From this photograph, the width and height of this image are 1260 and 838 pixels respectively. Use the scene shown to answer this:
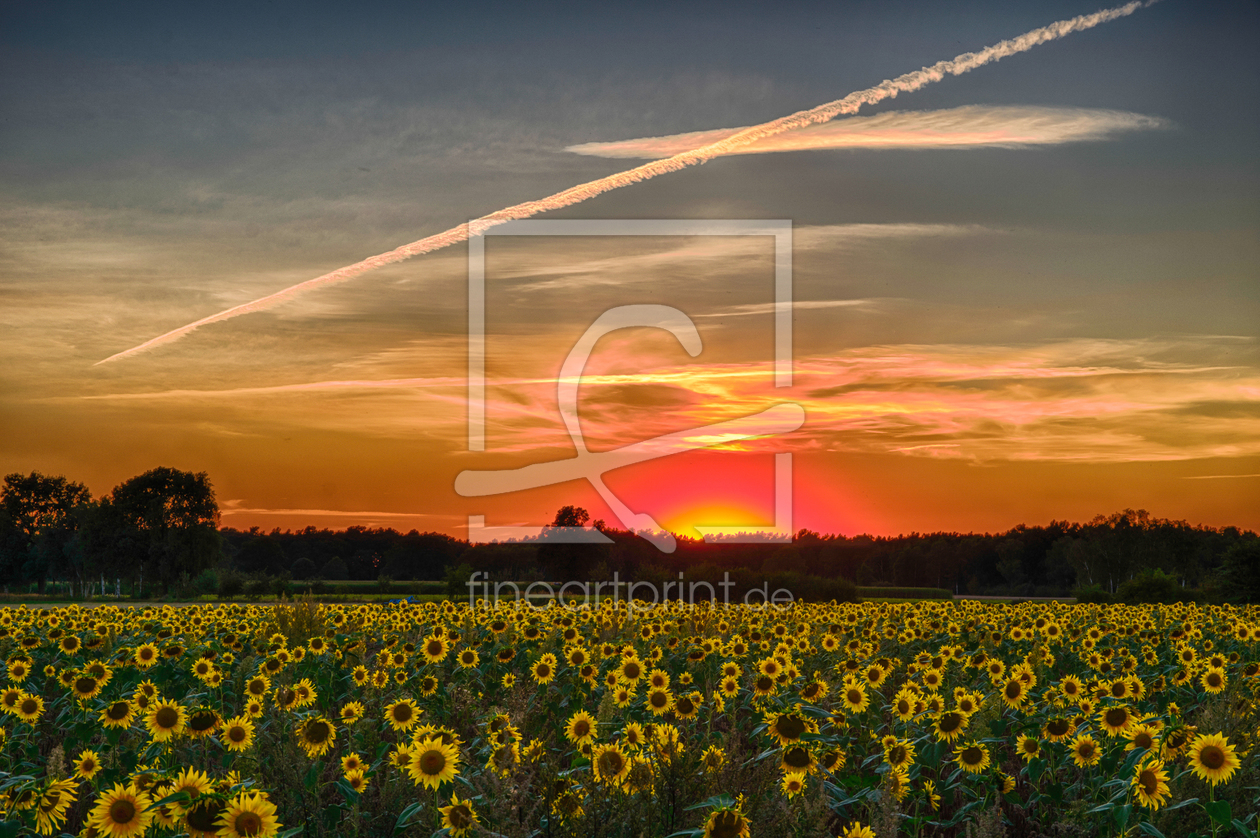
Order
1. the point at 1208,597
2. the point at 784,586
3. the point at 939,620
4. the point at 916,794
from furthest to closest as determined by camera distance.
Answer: the point at 1208,597 → the point at 784,586 → the point at 939,620 → the point at 916,794

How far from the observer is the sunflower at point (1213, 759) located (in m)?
6.45

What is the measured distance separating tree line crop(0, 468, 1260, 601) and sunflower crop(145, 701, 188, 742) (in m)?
44.6

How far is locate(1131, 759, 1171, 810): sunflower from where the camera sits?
20.5 feet

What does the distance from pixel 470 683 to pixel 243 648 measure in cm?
572

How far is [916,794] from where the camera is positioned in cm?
714

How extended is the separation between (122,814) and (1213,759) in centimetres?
699

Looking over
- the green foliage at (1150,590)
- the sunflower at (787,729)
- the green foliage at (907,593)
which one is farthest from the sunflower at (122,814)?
the green foliage at (907,593)

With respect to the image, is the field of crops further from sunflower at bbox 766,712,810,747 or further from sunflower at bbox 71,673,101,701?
sunflower at bbox 71,673,101,701

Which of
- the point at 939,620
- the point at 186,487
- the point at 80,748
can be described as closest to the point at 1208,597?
the point at 939,620

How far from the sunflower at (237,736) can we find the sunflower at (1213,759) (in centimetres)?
708

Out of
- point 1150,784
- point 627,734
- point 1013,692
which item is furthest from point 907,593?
point 627,734

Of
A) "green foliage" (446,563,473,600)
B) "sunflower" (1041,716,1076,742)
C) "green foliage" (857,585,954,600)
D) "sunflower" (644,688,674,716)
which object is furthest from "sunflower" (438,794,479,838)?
"green foliage" (857,585,954,600)

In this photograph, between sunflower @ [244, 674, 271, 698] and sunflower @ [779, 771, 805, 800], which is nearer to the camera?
sunflower @ [779, 771, 805, 800]

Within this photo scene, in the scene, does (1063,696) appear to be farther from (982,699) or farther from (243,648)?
(243,648)
